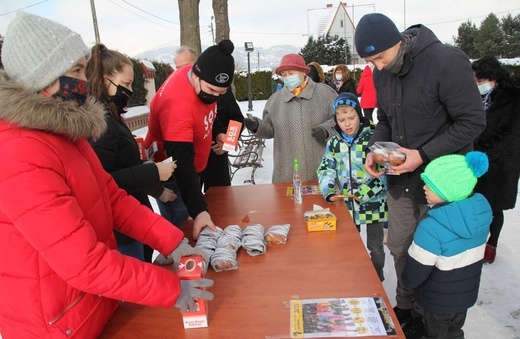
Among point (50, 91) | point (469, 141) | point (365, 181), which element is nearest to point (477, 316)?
point (365, 181)

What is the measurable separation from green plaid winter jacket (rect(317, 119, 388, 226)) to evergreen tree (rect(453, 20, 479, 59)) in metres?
39.5

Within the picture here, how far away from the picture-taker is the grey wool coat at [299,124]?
287 centimetres

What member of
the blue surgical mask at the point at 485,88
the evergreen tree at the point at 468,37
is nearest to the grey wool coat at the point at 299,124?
the blue surgical mask at the point at 485,88

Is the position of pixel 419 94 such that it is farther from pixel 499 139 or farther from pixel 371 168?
pixel 499 139

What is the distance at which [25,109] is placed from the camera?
90 centimetres

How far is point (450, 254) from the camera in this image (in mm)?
1597

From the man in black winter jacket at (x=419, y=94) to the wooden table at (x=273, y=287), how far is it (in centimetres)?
51

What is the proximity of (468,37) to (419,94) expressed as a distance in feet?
135

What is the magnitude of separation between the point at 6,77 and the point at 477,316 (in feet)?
9.06

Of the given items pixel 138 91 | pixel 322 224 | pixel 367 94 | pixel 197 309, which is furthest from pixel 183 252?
pixel 138 91

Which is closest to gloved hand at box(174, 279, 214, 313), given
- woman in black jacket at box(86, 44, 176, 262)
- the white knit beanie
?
the white knit beanie

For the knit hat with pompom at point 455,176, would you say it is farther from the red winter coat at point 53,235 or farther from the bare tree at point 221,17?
the bare tree at point 221,17

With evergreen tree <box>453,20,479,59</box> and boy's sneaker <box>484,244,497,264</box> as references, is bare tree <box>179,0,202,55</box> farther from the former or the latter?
evergreen tree <box>453,20,479,59</box>

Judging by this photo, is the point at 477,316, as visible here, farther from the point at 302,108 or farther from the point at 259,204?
the point at 302,108
